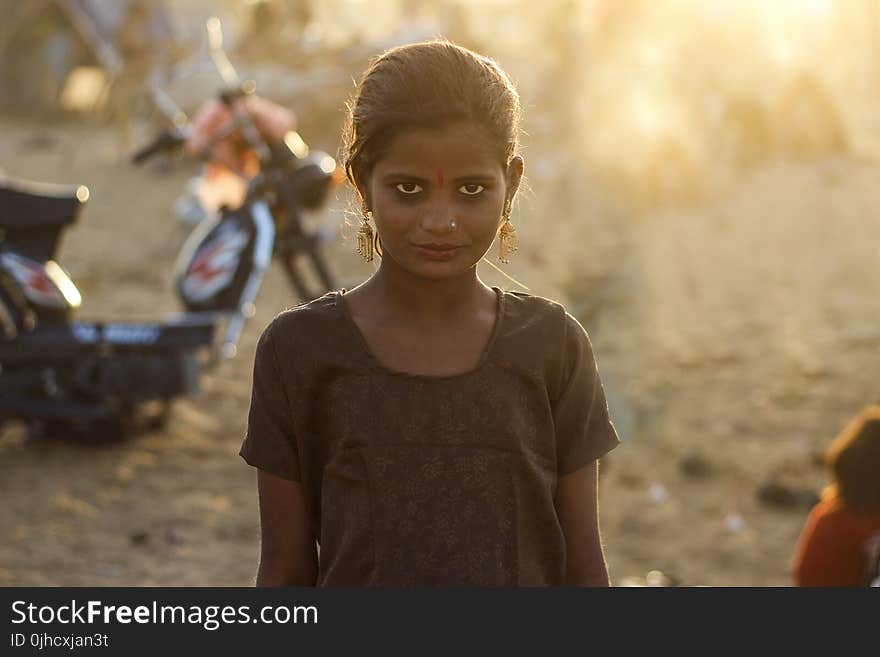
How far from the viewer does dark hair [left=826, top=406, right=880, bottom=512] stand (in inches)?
123

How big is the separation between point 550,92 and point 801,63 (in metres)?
3.16

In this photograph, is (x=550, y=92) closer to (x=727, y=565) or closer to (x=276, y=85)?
(x=276, y=85)

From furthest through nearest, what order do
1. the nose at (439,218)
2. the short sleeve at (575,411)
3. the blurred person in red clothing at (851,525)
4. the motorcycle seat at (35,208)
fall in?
1. the motorcycle seat at (35,208)
2. the blurred person in red clothing at (851,525)
3. the short sleeve at (575,411)
4. the nose at (439,218)

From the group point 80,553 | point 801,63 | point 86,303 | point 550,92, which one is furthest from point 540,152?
point 80,553

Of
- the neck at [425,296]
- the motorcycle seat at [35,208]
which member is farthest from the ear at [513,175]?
the motorcycle seat at [35,208]

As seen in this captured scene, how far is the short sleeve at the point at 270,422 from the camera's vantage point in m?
1.71

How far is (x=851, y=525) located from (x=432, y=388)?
6.13 feet

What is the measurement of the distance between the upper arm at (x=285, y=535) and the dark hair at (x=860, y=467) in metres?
1.80

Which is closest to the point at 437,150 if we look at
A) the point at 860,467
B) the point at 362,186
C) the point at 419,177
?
the point at 419,177

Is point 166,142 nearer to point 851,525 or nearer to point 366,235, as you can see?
point 851,525

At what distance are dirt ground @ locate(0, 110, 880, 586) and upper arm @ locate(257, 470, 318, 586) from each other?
241 cm

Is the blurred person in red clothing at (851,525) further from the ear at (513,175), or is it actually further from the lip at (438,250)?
the lip at (438,250)

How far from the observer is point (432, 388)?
5.43ft

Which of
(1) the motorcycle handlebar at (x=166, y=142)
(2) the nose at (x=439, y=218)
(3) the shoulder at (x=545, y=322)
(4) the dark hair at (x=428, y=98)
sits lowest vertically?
(3) the shoulder at (x=545, y=322)
